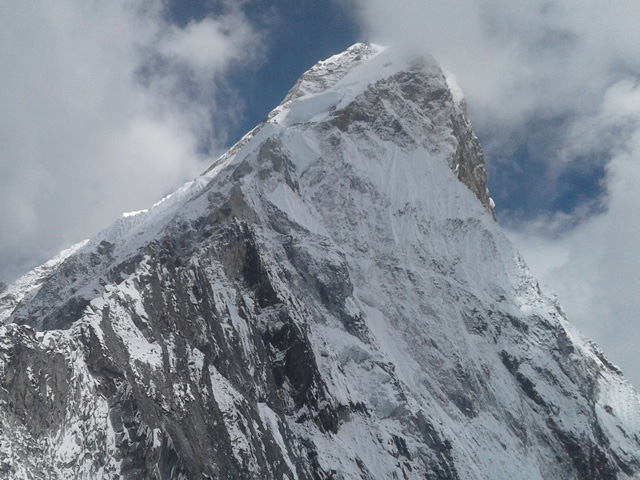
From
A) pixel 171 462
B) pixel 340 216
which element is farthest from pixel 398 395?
pixel 171 462

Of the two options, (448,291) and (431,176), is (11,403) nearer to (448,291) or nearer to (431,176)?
(448,291)

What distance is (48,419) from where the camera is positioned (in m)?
68.7

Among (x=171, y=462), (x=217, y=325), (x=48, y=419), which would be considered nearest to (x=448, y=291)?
(x=217, y=325)

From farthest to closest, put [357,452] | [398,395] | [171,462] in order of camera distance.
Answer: [398,395] → [357,452] → [171,462]

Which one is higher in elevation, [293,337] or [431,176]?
[431,176]

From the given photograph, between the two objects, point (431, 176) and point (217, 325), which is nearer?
point (217, 325)

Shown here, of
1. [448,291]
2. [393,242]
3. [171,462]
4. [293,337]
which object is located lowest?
[171,462]

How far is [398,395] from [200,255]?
3184 cm

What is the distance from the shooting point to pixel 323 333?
124000 mm

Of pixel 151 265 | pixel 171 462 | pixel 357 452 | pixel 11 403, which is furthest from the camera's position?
pixel 357 452

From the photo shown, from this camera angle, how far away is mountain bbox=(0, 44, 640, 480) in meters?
74.8

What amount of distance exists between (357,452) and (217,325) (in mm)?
23191

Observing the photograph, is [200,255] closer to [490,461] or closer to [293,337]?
[293,337]

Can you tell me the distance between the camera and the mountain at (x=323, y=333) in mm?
74812
